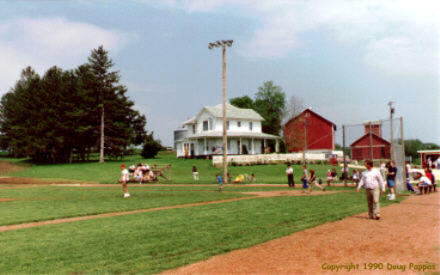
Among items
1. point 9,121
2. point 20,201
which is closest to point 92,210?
point 20,201

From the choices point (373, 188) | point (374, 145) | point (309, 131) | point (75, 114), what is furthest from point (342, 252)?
point (309, 131)

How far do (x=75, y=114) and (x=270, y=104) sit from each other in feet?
169

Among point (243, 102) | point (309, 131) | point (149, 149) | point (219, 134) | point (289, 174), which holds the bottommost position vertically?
point (289, 174)

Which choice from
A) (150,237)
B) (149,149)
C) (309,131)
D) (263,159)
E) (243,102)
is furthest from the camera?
(243,102)

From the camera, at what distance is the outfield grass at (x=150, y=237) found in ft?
23.1

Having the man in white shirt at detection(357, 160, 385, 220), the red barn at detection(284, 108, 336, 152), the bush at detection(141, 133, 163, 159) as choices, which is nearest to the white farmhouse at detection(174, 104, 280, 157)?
the bush at detection(141, 133, 163, 159)

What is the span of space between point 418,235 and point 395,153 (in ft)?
37.2

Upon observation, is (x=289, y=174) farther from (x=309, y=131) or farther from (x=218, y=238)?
(x=309, y=131)

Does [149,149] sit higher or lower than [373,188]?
higher

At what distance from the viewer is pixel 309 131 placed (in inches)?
2621

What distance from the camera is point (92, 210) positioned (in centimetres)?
1449

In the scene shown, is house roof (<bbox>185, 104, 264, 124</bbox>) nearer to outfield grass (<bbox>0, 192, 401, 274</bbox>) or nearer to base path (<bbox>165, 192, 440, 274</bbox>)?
outfield grass (<bbox>0, 192, 401, 274</bbox>)

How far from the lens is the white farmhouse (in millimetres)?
55125

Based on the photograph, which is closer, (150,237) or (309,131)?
(150,237)
